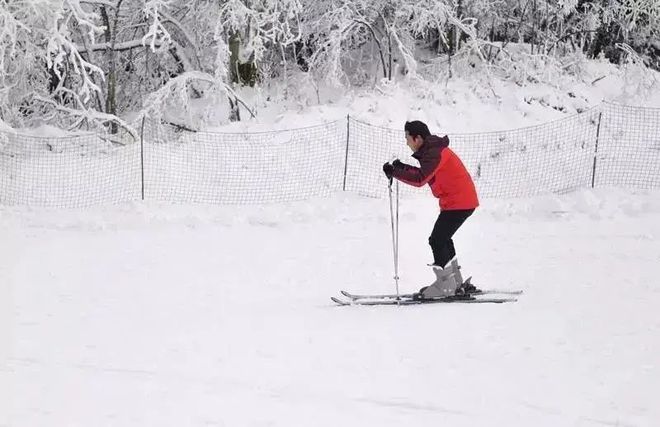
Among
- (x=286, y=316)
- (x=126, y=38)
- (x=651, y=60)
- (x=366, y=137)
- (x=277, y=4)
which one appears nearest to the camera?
(x=286, y=316)

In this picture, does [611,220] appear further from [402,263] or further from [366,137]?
[366,137]

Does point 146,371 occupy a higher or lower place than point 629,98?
lower

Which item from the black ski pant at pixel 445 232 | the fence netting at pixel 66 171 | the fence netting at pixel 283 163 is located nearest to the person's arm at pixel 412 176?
the black ski pant at pixel 445 232

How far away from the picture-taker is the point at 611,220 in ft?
36.6

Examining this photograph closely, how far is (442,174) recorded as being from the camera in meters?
6.84

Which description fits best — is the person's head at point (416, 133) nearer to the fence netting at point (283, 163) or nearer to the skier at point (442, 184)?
the skier at point (442, 184)

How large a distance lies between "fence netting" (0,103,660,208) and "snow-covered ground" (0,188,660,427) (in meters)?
2.06

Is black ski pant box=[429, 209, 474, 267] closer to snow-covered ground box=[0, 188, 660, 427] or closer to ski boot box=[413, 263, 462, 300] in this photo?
ski boot box=[413, 263, 462, 300]

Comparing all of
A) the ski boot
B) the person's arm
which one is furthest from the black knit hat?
the ski boot

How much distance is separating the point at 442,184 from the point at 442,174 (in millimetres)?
99

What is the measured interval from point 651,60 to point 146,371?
2054 centimetres

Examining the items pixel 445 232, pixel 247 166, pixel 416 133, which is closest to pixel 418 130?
pixel 416 133

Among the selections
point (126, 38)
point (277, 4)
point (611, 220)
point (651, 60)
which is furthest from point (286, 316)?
point (651, 60)

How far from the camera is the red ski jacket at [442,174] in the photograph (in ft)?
22.0
